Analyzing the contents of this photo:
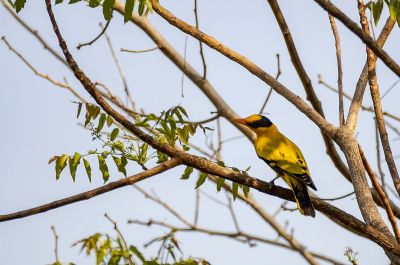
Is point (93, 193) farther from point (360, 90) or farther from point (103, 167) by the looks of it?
point (360, 90)

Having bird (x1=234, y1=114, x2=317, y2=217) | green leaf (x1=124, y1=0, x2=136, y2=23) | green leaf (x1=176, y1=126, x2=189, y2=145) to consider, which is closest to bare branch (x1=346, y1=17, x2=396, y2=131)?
bird (x1=234, y1=114, x2=317, y2=217)

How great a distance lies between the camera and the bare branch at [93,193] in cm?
372

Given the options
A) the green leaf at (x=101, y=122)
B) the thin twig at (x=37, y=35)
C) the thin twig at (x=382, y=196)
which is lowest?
the thin twig at (x=382, y=196)

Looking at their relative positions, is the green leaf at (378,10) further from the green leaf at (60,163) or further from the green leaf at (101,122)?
the green leaf at (60,163)

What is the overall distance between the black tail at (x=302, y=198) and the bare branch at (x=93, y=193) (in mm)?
1036

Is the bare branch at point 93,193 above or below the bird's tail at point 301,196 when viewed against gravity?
below

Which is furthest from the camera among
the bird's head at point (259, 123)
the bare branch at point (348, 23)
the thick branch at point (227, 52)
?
the bird's head at point (259, 123)

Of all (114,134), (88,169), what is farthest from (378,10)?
(88,169)

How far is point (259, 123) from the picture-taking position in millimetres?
6941

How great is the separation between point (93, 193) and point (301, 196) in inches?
61.5

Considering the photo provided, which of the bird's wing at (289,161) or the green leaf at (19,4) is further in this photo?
the bird's wing at (289,161)

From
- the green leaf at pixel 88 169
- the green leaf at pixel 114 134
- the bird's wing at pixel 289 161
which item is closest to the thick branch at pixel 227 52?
the green leaf at pixel 114 134

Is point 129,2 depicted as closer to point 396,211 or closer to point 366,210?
point 366,210

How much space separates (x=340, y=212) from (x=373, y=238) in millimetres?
→ 215
